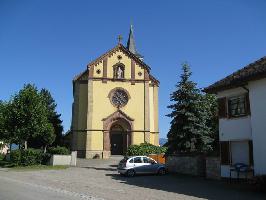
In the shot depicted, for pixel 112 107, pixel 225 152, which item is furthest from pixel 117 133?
pixel 225 152

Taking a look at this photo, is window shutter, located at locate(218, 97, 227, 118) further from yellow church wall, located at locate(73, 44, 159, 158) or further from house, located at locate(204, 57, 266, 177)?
yellow church wall, located at locate(73, 44, 159, 158)

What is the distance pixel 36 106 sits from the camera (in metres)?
36.8

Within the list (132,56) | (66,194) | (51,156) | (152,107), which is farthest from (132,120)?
(66,194)

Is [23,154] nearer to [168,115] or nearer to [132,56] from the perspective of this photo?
[168,115]

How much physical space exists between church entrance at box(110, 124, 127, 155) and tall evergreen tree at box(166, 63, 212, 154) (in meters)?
17.3

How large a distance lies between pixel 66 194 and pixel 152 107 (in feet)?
113

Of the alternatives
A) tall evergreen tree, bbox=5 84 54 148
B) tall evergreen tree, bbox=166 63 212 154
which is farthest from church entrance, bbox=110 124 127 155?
tall evergreen tree, bbox=166 63 212 154

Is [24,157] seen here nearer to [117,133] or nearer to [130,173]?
[130,173]

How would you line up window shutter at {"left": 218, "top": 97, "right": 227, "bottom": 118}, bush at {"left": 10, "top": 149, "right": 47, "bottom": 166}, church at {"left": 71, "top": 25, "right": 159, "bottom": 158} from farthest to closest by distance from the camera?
church at {"left": 71, "top": 25, "right": 159, "bottom": 158}, bush at {"left": 10, "top": 149, "right": 47, "bottom": 166}, window shutter at {"left": 218, "top": 97, "right": 227, "bottom": 118}

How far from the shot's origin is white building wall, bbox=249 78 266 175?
18062mm

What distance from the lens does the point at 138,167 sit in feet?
84.9

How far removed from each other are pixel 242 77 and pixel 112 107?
28.5 m

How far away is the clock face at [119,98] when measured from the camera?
1837 inches

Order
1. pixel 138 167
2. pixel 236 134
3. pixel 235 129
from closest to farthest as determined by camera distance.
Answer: pixel 236 134, pixel 235 129, pixel 138 167
